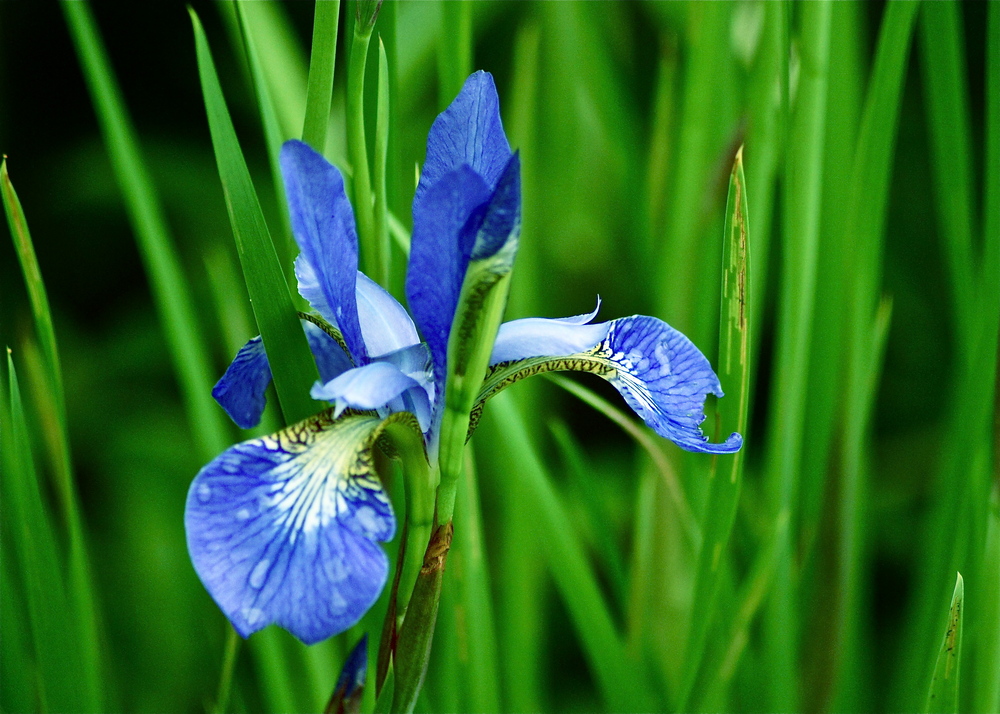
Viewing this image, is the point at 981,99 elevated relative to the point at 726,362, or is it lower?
elevated

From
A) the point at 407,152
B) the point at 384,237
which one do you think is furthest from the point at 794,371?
the point at 407,152

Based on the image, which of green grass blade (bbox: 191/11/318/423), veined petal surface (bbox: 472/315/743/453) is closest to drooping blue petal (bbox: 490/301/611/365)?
veined petal surface (bbox: 472/315/743/453)

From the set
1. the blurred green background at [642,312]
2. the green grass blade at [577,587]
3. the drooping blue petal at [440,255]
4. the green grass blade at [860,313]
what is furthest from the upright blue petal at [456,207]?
the green grass blade at [860,313]

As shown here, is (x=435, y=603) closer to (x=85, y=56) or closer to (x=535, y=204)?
(x=85, y=56)

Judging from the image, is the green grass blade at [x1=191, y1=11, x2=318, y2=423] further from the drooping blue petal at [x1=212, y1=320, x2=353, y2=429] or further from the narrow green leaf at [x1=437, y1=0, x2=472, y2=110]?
the narrow green leaf at [x1=437, y1=0, x2=472, y2=110]

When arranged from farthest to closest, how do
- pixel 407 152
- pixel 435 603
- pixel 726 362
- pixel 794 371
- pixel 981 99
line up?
pixel 981 99, pixel 407 152, pixel 794 371, pixel 726 362, pixel 435 603

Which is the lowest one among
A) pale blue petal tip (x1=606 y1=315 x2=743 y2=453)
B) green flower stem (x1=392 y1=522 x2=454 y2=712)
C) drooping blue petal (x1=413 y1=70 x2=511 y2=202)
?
green flower stem (x1=392 y1=522 x2=454 y2=712)
